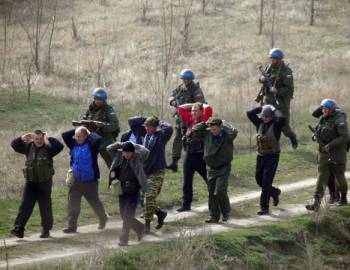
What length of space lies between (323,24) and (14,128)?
69.4ft

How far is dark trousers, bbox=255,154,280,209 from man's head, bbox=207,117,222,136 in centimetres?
134

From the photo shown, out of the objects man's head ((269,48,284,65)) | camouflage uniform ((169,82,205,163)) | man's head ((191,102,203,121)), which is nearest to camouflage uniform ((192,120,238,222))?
man's head ((191,102,203,121))

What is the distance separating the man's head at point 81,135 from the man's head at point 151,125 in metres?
0.94

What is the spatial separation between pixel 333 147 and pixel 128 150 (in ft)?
13.3

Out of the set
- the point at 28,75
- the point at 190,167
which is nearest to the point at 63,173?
the point at 190,167

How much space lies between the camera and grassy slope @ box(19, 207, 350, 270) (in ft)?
34.1

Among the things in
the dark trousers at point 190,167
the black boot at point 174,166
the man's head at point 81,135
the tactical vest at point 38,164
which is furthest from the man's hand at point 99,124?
the black boot at point 174,166

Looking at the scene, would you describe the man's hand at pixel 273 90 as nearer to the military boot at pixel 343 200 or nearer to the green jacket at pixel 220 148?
the military boot at pixel 343 200

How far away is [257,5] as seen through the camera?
136 ft

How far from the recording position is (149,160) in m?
12.2

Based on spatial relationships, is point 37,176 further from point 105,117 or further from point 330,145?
point 330,145

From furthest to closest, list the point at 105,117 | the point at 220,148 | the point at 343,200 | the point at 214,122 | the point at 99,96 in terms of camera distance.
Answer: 1. the point at 343,200
2. the point at 105,117
3. the point at 99,96
4. the point at 220,148
5. the point at 214,122

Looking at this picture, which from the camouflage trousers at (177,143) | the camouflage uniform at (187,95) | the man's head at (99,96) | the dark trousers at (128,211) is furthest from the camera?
the camouflage trousers at (177,143)

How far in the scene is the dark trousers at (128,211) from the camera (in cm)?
1141
